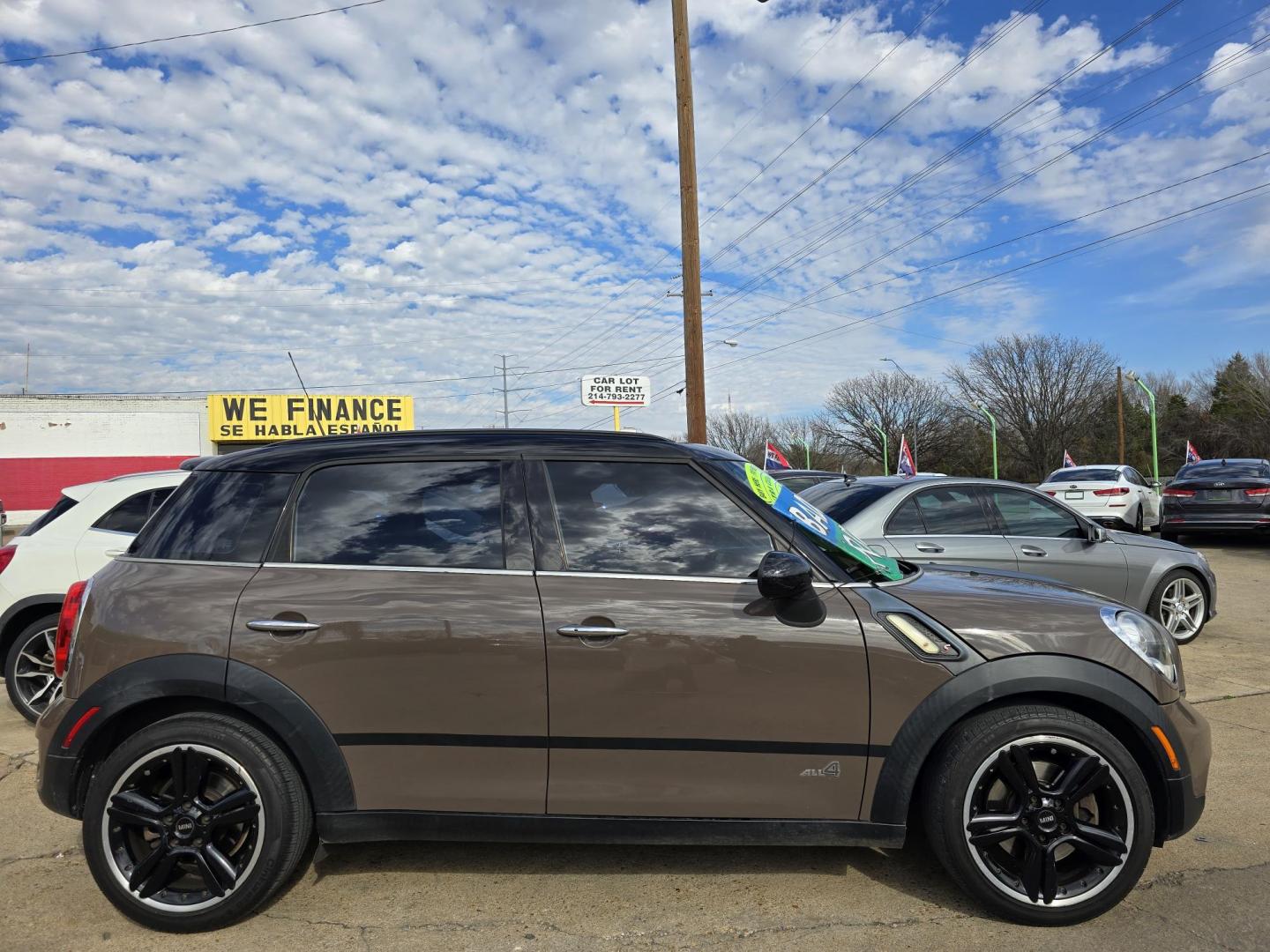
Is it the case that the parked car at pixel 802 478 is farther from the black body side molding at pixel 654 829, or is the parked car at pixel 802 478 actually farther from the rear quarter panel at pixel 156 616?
the rear quarter panel at pixel 156 616

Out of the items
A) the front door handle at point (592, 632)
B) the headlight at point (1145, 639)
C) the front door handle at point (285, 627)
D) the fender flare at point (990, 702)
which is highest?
the front door handle at point (285, 627)

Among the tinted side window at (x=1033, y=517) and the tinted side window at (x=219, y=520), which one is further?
the tinted side window at (x=1033, y=517)

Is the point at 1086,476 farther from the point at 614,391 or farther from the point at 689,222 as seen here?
the point at 614,391

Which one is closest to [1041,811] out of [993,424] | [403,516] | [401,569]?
[401,569]

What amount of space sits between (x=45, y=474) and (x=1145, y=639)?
1561 inches

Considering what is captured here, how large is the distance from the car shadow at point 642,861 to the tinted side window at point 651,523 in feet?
4.11

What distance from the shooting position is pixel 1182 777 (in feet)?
9.48

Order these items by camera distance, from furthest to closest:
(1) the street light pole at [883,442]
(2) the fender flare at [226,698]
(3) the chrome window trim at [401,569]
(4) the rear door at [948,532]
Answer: (1) the street light pole at [883,442]
(4) the rear door at [948,532]
(3) the chrome window trim at [401,569]
(2) the fender flare at [226,698]

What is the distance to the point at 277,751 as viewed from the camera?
2941mm

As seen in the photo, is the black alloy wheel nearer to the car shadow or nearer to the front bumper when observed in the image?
the front bumper

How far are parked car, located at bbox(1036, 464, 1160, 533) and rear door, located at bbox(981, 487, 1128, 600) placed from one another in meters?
9.50

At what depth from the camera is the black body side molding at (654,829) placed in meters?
2.89

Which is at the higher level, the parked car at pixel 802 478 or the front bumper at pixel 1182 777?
the parked car at pixel 802 478

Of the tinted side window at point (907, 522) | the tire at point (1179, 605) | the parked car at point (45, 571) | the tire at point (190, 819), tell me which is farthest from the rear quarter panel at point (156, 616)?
the tire at point (1179, 605)
